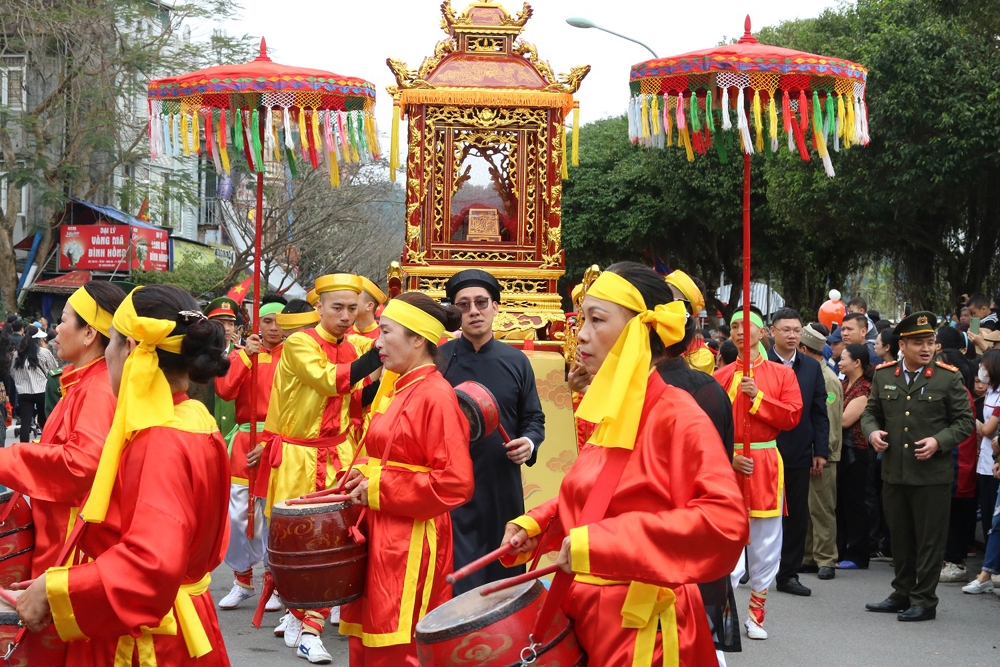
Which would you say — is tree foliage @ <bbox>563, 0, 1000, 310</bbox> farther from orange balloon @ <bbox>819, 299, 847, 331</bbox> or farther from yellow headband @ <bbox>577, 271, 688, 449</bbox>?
yellow headband @ <bbox>577, 271, 688, 449</bbox>

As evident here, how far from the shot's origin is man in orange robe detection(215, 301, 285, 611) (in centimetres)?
805

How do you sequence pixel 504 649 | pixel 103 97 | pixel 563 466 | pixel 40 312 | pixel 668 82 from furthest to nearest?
1. pixel 40 312
2. pixel 103 97
3. pixel 563 466
4. pixel 668 82
5. pixel 504 649

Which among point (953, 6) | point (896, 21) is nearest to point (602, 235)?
point (896, 21)

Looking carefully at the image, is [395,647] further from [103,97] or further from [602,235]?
[602,235]

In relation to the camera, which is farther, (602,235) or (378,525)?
(602,235)

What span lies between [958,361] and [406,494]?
668 centimetres

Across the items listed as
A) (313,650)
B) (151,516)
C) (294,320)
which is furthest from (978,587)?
(151,516)

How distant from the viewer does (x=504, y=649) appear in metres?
3.06

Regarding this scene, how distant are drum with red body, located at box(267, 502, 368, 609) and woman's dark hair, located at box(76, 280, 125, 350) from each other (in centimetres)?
97

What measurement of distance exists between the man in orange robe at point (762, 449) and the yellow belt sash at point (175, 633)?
14.5ft

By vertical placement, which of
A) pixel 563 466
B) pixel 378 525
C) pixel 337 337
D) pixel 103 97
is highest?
pixel 103 97

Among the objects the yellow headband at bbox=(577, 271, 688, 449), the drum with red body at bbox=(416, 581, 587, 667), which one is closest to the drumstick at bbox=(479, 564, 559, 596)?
the drum with red body at bbox=(416, 581, 587, 667)

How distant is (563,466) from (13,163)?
898 inches

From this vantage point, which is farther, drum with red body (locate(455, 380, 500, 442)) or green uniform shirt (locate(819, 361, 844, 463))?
green uniform shirt (locate(819, 361, 844, 463))
